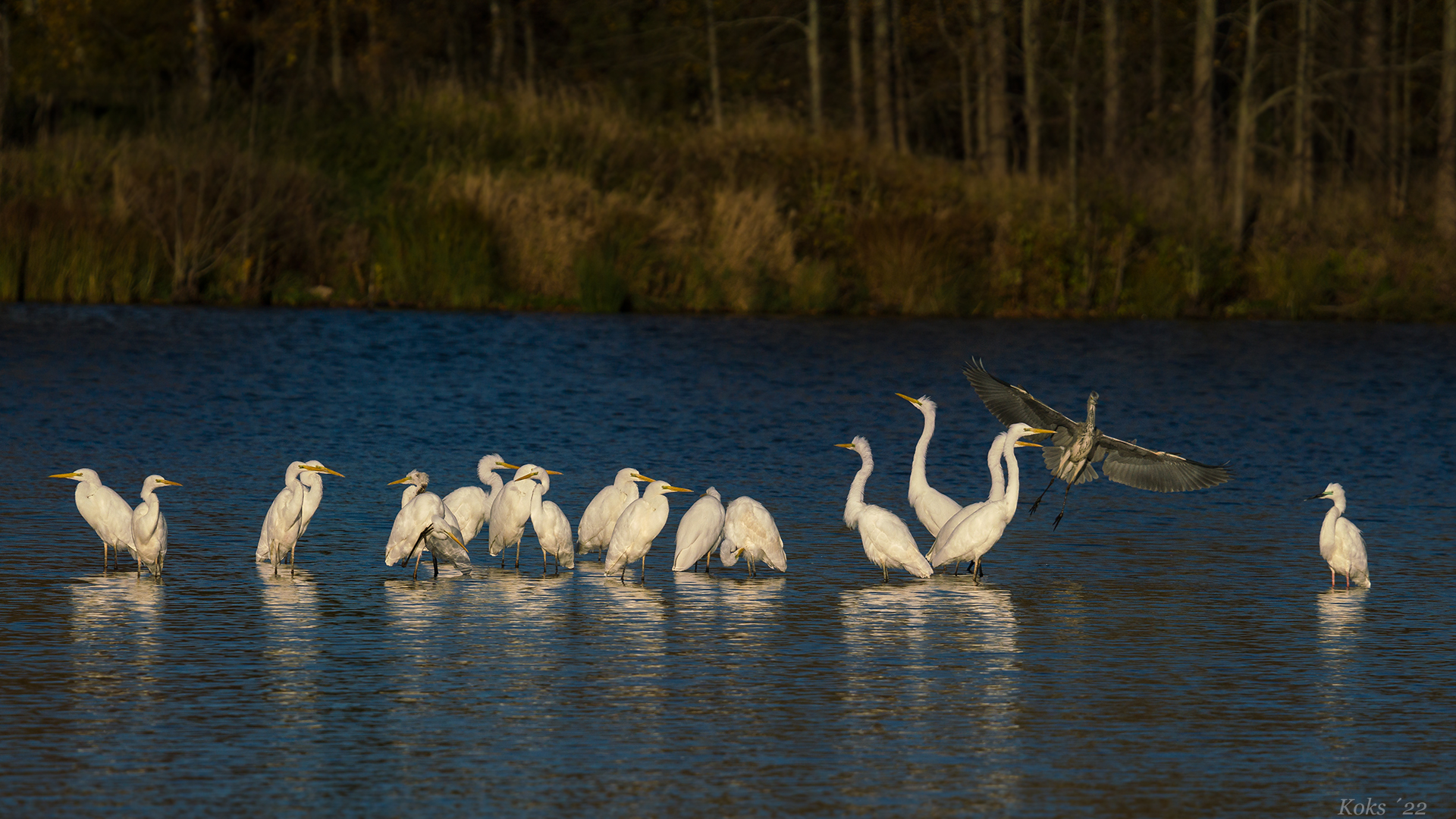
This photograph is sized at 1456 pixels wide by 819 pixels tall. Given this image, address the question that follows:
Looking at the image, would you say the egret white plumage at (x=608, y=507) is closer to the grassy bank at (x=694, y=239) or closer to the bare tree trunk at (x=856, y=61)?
the grassy bank at (x=694, y=239)

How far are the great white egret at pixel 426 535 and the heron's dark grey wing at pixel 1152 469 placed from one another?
→ 178 inches

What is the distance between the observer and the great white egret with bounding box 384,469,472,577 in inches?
454

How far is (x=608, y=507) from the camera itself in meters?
12.5

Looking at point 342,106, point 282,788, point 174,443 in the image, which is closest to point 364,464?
point 174,443

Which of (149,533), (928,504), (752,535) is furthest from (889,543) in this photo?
(149,533)

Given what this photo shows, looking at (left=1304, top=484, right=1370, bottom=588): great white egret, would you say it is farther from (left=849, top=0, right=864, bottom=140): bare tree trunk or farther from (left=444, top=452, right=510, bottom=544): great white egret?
(left=849, top=0, right=864, bottom=140): bare tree trunk

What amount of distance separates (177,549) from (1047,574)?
573 centimetres

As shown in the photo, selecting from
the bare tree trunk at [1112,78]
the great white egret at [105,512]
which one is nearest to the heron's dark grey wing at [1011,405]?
the great white egret at [105,512]

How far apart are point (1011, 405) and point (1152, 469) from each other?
1.23 meters

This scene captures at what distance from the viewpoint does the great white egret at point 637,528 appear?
456 inches

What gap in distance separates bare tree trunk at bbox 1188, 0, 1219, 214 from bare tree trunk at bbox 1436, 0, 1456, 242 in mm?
4510

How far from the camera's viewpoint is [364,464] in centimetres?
1691

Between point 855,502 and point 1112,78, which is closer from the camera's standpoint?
point 855,502

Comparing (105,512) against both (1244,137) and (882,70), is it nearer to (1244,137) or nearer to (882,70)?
(1244,137)
